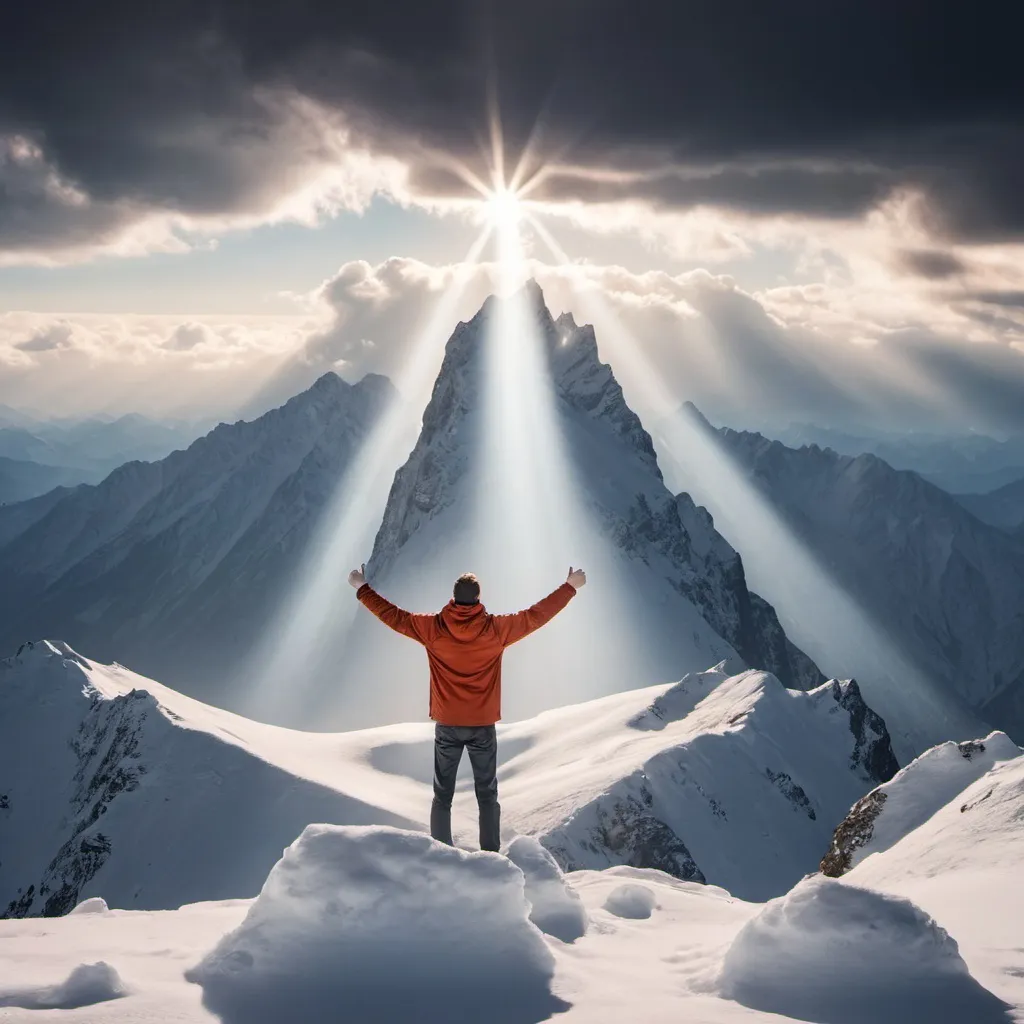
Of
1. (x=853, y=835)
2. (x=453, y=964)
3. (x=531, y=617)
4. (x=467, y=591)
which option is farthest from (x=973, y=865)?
(x=453, y=964)

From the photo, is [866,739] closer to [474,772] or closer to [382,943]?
[474,772]

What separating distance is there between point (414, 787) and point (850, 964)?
6754cm

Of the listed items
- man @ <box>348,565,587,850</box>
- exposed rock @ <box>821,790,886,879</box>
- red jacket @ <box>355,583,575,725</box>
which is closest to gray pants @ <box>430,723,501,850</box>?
man @ <box>348,565,587,850</box>

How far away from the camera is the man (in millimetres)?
10977

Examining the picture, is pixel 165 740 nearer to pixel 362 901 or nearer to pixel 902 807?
pixel 902 807

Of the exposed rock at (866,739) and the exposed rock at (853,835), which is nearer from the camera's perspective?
the exposed rock at (853,835)

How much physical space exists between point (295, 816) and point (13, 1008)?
59.4 meters

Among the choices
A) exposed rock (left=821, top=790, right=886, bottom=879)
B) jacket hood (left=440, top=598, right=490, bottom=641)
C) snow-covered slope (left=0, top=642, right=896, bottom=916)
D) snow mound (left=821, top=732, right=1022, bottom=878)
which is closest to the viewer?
jacket hood (left=440, top=598, right=490, bottom=641)

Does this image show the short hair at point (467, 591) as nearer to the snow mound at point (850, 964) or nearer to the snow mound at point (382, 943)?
the snow mound at point (382, 943)

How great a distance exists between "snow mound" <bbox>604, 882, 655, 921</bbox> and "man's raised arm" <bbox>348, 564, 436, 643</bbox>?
522cm

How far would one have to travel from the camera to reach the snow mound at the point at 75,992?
271 inches

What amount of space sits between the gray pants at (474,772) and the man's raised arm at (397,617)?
1.22 m

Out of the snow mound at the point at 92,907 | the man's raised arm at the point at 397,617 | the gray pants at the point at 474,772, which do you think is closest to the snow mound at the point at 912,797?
the gray pants at the point at 474,772

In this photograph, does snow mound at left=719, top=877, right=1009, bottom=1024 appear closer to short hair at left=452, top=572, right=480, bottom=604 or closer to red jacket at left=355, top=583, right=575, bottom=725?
red jacket at left=355, top=583, right=575, bottom=725
